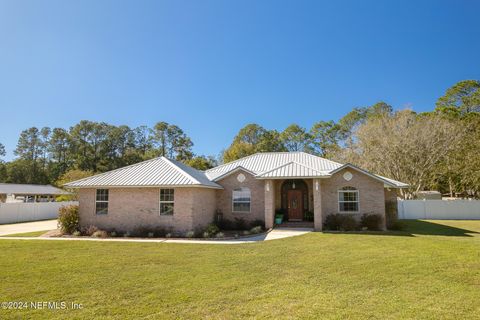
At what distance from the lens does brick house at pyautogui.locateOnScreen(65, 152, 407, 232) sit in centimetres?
1720

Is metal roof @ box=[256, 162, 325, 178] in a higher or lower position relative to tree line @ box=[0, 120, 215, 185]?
lower

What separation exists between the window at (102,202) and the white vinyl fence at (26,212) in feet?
45.6

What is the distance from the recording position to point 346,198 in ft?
62.4

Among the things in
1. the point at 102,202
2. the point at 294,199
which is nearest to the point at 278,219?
the point at 294,199

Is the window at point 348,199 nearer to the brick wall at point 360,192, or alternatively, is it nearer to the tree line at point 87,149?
the brick wall at point 360,192

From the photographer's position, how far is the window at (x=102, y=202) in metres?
18.2

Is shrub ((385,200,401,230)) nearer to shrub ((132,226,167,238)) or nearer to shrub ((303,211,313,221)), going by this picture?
shrub ((303,211,313,221))

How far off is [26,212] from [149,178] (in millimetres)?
18294

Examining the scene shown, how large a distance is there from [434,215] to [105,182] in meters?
28.6

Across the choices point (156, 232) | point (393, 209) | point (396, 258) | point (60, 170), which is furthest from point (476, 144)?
point (60, 170)

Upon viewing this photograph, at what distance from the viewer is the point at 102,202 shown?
722 inches

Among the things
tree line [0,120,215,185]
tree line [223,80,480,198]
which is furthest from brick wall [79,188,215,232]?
tree line [0,120,215,185]

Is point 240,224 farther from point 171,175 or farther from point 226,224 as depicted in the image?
point 171,175

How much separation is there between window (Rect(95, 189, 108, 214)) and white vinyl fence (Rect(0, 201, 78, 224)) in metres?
13.9
